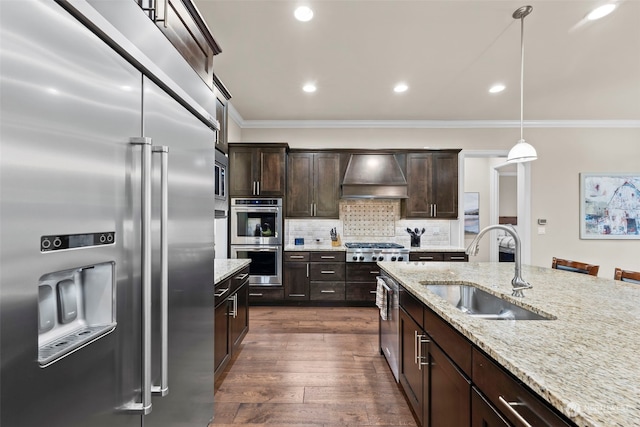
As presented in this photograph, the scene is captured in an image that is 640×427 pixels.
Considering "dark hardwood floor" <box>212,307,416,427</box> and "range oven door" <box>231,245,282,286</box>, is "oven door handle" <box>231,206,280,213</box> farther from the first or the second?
"dark hardwood floor" <box>212,307,416,427</box>

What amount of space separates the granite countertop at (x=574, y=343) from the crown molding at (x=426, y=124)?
144 inches

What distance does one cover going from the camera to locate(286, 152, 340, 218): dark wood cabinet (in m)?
4.78

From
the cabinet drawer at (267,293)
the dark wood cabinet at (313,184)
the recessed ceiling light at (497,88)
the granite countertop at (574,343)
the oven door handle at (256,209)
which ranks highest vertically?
the recessed ceiling light at (497,88)

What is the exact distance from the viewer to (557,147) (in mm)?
5047

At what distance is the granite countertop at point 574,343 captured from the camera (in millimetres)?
689

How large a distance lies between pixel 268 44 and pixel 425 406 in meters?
3.03

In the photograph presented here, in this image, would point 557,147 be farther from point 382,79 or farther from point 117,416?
point 117,416

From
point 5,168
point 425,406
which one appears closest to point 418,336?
point 425,406

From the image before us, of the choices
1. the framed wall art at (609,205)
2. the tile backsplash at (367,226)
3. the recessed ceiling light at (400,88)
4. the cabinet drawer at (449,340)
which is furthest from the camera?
the tile backsplash at (367,226)

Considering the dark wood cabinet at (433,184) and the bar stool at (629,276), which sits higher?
the dark wood cabinet at (433,184)

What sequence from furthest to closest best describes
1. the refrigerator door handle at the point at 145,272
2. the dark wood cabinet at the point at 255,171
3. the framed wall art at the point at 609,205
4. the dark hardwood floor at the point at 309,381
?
the framed wall art at the point at 609,205 < the dark wood cabinet at the point at 255,171 < the dark hardwood floor at the point at 309,381 < the refrigerator door handle at the point at 145,272

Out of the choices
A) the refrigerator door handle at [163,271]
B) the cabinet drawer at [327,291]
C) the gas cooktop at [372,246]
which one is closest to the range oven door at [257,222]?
the cabinet drawer at [327,291]

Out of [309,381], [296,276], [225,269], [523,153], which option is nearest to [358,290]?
[296,276]

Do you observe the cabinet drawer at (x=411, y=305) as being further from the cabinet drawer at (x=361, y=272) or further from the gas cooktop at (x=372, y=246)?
the gas cooktop at (x=372, y=246)
